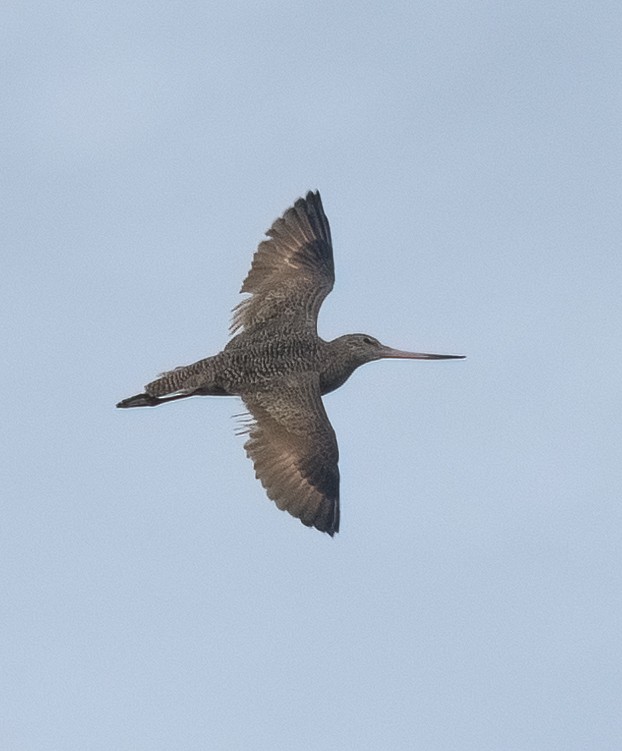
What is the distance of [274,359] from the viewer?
2659 cm

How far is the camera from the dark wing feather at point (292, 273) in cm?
2805

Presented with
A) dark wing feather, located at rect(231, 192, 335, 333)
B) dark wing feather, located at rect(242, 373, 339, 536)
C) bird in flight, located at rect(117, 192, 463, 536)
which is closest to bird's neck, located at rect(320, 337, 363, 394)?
bird in flight, located at rect(117, 192, 463, 536)

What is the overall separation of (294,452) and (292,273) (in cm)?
398

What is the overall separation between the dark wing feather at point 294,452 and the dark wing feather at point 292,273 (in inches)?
68.0

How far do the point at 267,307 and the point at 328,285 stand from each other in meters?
1.43

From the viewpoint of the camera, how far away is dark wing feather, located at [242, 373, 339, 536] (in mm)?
26109

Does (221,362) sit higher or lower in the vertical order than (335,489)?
higher

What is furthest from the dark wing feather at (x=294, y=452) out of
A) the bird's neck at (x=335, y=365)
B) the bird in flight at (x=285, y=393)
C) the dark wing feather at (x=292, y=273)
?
the dark wing feather at (x=292, y=273)

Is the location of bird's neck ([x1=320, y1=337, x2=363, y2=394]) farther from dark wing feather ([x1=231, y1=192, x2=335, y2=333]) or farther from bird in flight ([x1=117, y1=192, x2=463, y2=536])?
dark wing feather ([x1=231, y1=192, x2=335, y2=333])

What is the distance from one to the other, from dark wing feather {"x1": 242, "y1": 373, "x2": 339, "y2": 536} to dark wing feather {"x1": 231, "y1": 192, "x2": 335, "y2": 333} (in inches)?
68.0

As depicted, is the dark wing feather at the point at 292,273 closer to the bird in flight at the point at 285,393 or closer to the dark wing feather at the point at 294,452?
the bird in flight at the point at 285,393

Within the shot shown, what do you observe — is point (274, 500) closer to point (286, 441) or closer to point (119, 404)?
point (286, 441)

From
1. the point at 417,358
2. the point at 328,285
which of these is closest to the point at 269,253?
the point at 328,285

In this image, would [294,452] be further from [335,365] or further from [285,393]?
[335,365]
